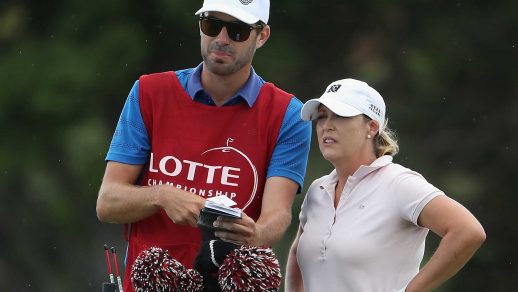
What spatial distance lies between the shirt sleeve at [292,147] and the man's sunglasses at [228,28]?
29cm

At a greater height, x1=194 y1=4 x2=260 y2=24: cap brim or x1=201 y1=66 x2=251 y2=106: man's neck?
x1=194 y1=4 x2=260 y2=24: cap brim

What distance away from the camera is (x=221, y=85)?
471 cm

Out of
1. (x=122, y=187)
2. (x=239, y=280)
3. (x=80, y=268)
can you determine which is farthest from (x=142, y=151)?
(x=80, y=268)

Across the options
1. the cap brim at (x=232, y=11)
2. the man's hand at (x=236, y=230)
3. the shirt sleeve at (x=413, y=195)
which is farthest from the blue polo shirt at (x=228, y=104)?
the shirt sleeve at (x=413, y=195)

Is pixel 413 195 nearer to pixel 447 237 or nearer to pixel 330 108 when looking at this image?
pixel 447 237

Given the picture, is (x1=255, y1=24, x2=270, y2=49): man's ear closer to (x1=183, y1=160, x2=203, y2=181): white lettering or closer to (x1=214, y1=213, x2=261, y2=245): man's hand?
(x1=183, y1=160, x2=203, y2=181): white lettering

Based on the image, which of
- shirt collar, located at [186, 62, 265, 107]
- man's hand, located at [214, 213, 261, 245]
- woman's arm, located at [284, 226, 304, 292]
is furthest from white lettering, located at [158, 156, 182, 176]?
woman's arm, located at [284, 226, 304, 292]

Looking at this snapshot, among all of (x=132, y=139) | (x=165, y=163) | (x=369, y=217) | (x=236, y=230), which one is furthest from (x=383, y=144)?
(x=132, y=139)

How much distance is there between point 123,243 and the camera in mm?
11312

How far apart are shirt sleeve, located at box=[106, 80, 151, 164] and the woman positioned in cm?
55

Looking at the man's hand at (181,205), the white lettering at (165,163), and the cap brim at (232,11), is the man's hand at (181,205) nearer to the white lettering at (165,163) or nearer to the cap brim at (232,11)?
the white lettering at (165,163)

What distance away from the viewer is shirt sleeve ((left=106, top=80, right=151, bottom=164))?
4.66 meters

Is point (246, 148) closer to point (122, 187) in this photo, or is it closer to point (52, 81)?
point (122, 187)

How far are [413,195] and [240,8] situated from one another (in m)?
0.88
